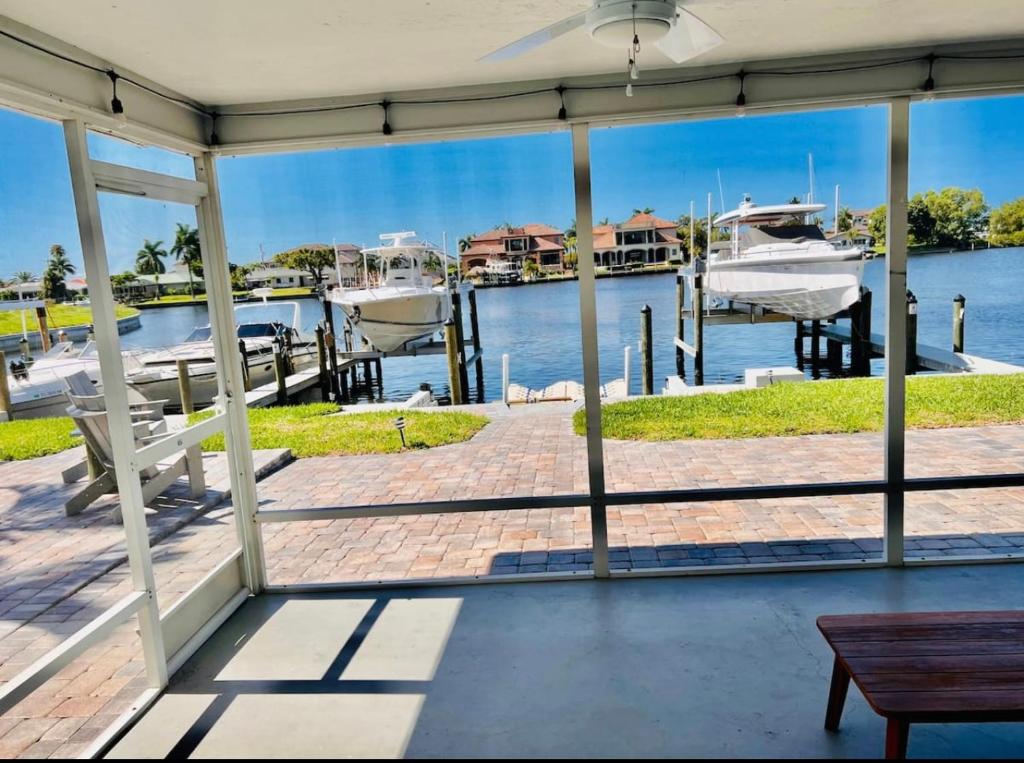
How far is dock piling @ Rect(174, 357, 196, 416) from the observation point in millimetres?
2887

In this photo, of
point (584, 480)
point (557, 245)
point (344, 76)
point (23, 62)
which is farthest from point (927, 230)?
point (23, 62)

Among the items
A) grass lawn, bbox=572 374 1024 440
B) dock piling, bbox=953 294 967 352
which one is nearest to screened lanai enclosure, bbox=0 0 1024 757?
grass lawn, bbox=572 374 1024 440

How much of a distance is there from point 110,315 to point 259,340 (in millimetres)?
9647

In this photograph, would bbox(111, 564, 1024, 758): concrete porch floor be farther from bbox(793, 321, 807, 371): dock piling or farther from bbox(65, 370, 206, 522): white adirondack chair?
bbox(793, 321, 807, 371): dock piling

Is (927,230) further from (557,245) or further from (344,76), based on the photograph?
(557,245)

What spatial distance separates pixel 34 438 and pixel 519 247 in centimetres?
789

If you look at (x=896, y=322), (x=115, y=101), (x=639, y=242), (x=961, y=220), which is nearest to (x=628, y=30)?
(x=115, y=101)

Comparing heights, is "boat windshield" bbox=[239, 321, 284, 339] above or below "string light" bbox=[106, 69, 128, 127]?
→ below

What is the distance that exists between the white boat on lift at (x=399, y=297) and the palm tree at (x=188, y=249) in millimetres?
9773

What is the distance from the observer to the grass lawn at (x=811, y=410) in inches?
260

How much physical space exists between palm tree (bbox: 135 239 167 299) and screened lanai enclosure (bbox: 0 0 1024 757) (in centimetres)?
12

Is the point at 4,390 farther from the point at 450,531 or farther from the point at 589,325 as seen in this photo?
the point at 450,531

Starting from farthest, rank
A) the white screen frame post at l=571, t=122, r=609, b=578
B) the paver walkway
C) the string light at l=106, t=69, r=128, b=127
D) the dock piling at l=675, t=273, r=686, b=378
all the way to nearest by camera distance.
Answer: the dock piling at l=675, t=273, r=686, b=378 < the paver walkway < the white screen frame post at l=571, t=122, r=609, b=578 < the string light at l=106, t=69, r=128, b=127

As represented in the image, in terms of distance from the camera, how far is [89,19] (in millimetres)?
1907
